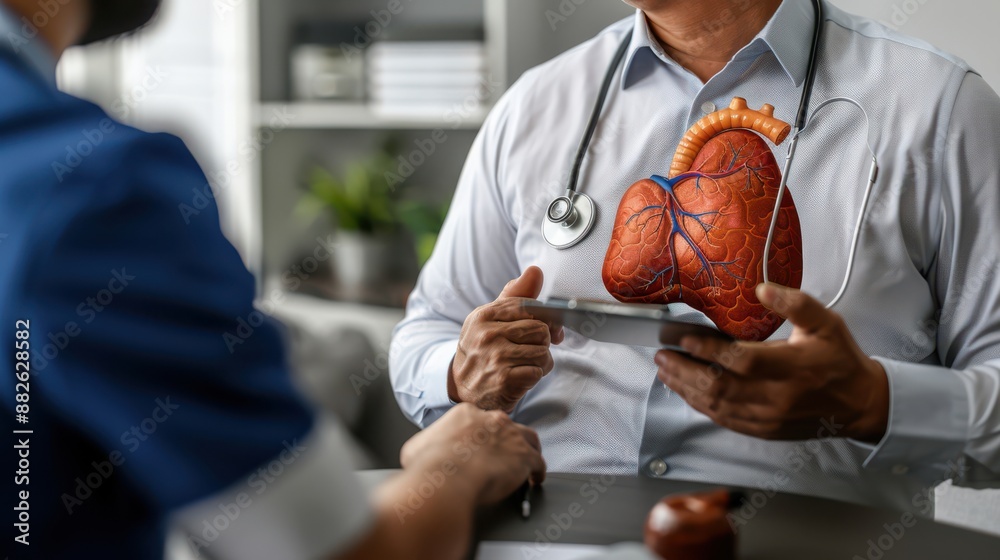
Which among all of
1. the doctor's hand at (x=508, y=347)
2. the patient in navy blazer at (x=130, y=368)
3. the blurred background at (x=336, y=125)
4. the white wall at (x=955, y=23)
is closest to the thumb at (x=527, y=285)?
the doctor's hand at (x=508, y=347)

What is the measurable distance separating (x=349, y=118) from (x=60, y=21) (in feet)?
5.86

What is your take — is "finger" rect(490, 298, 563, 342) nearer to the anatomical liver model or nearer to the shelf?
the anatomical liver model

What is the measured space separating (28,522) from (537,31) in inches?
71.6

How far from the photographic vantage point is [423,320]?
1.39m

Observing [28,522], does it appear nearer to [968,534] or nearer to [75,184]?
[75,184]

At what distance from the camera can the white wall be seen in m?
1.34

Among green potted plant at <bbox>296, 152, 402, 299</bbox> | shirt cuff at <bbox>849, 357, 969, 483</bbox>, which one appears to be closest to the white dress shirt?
shirt cuff at <bbox>849, 357, 969, 483</bbox>

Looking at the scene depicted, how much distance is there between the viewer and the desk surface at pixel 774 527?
0.78m

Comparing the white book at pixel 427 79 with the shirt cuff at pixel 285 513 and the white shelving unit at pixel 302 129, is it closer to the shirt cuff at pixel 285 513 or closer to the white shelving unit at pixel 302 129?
the white shelving unit at pixel 302 129

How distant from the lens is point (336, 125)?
2.40m

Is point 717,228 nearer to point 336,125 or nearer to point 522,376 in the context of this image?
point 522,376

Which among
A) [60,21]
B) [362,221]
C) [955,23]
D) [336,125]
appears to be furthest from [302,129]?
[60,21]

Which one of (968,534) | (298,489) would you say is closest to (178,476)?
(298,489)

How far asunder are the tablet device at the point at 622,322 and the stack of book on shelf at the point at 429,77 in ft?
4.26
